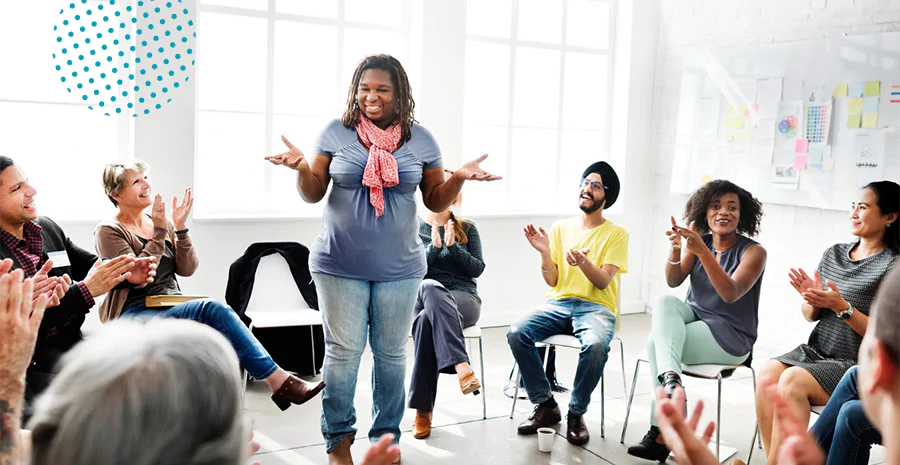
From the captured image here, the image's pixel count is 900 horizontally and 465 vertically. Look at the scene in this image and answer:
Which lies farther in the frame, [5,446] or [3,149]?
[3,149]

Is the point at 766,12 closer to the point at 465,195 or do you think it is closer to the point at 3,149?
the point at 465,195

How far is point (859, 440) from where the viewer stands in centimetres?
266

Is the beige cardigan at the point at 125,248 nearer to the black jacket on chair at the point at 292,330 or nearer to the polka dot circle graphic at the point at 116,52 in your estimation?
the black jacket on chair at the point at 292,330

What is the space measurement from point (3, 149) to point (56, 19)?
2.55 ft

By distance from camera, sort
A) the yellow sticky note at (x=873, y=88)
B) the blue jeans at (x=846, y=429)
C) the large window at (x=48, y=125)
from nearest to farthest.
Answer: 1. the blue jeans at (x=846, y=429)
2. the large window at (x=48, y=125)
3. the yellow sticky note at (x=873, y=88)

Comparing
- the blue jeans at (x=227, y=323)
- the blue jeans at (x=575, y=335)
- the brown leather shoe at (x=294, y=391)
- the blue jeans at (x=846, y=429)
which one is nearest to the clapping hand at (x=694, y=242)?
the blue jeans at (x=575, y=335)

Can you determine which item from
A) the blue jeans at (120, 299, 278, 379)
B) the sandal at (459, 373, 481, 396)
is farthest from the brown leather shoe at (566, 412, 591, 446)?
the blue jeans at (120, 299, 278, 379)

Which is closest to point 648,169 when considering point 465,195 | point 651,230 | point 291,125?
point 651,230

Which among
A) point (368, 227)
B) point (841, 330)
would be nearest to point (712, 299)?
point (841, 330)

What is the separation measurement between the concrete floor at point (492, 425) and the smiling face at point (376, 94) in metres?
1.39

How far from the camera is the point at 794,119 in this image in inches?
206

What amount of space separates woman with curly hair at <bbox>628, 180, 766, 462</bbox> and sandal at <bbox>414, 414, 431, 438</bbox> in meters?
0.87

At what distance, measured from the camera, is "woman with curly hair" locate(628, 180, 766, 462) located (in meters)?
3.40

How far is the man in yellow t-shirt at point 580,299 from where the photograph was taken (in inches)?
142
